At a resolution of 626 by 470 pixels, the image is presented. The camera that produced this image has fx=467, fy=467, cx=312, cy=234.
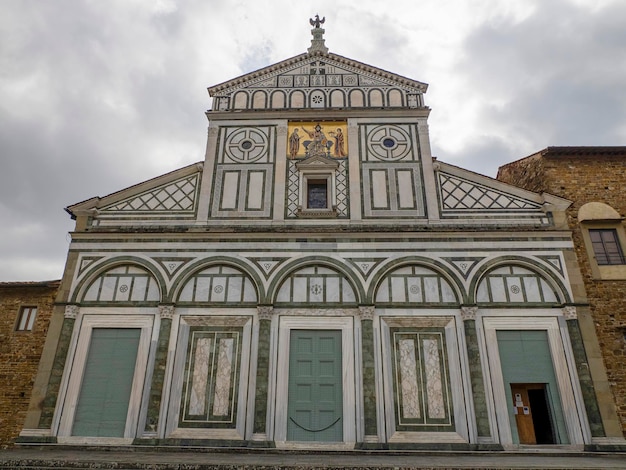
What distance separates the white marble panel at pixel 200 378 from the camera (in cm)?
1220

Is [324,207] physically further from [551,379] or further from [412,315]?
[551,379]

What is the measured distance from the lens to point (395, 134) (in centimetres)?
1560

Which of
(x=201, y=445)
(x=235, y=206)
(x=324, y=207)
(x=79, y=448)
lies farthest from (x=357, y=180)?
(x=79, y=448)

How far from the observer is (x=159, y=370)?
1245cm

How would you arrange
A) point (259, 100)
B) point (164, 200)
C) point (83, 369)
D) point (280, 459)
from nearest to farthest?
point (280, 459), point (83, 369), point (164, 200), point (259, 100)

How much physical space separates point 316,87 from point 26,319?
12010 millimetres

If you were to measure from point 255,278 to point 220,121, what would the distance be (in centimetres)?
605

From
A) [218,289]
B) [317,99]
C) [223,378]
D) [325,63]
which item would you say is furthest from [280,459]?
[325,63]

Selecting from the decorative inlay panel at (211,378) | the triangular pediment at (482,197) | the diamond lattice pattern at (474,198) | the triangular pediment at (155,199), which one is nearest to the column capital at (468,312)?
the triangular pediment at (482,197)

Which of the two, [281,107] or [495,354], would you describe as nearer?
[495,354]

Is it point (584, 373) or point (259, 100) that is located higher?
point (259, 100)

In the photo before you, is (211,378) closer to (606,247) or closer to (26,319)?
(26,319)

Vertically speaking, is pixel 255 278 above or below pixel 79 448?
above

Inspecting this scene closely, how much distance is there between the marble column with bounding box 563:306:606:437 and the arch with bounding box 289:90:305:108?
10514mm
